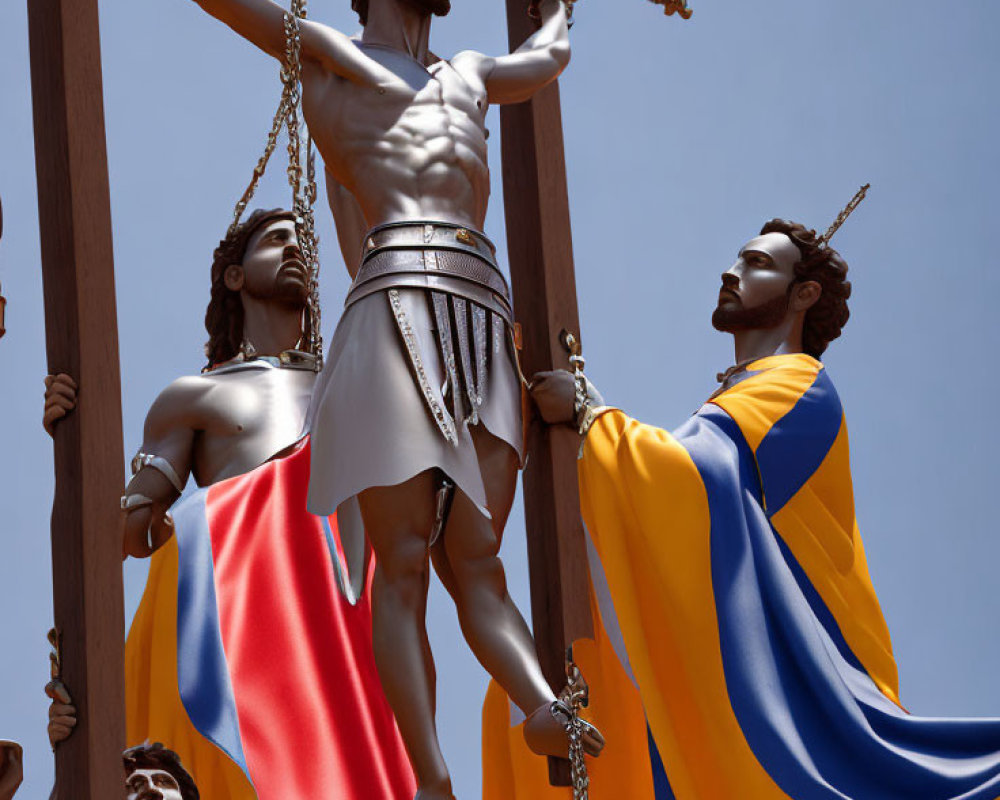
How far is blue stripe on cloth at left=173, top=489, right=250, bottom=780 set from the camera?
5.10m

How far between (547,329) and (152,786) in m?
1.31

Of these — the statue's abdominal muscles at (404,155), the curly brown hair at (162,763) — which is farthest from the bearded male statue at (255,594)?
the statue's abdominal muscles at (404,155)

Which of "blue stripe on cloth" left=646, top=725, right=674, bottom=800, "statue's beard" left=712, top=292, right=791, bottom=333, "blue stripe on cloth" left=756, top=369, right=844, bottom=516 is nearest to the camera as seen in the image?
"blue stripe on cloth" left=646, top=725, right=674, bottom=800

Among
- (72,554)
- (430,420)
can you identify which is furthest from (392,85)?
(72,554)

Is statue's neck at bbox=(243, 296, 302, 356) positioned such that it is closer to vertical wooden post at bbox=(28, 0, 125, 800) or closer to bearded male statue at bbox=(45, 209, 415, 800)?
bearded male statue at bbox=(45, 209, 415, 800)

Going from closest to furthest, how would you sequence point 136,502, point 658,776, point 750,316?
1. point 658,776
2. point 136,502
3. point 750,316

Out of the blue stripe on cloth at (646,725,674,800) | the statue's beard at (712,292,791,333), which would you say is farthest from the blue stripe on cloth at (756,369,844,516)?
the blue stripe on cloth at (646,725,674,800)

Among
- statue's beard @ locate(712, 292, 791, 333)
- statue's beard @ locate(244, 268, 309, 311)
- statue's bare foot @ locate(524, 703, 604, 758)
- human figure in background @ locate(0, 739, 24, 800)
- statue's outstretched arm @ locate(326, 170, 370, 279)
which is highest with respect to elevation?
statue's beard @ locate(244, 268, 309, 311)

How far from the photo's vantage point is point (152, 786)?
4734 millimetres

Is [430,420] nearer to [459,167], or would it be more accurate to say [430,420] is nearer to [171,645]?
[459,167]

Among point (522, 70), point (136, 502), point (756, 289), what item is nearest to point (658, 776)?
point (136, 502)

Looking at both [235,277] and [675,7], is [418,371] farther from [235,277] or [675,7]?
[235,277]

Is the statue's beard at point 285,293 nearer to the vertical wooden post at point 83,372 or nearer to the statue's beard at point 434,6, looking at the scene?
the statue's beard at point 434,6

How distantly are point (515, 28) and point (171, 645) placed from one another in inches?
66.8
